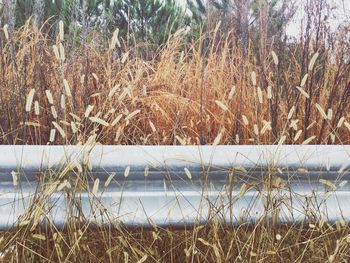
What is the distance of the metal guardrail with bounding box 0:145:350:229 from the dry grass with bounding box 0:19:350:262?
49 mm

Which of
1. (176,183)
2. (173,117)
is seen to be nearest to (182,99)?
(173,117)

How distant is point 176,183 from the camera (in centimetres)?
233

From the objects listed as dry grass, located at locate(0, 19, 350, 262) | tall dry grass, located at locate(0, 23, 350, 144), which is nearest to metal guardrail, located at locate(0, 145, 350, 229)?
dry grass, located at locate(0, 19, 350, 262)

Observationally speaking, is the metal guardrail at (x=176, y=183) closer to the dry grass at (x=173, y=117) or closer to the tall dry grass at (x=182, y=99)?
the dry grass at (x=173, y=117)

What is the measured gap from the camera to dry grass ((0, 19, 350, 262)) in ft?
7.99

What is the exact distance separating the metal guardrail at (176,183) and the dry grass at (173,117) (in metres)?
0.05

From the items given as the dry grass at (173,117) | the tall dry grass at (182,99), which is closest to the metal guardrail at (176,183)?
the dry grass at (173,117)

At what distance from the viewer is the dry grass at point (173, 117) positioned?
7.99 ft

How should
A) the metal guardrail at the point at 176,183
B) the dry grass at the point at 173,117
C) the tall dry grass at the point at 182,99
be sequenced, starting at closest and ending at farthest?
the metal guardrail at the point at 176,183 → the dry grass at the point at 173,117 → the tall dry grass at the point at 182,99

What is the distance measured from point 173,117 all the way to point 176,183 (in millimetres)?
1646

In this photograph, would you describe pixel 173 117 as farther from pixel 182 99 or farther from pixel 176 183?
pixel 176 183

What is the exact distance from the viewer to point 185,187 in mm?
2352

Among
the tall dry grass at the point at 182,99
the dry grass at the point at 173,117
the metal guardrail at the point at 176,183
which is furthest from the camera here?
the tall dry grass at the point at 182,99

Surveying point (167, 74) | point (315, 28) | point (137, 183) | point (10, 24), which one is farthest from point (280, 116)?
point (137, 183)
